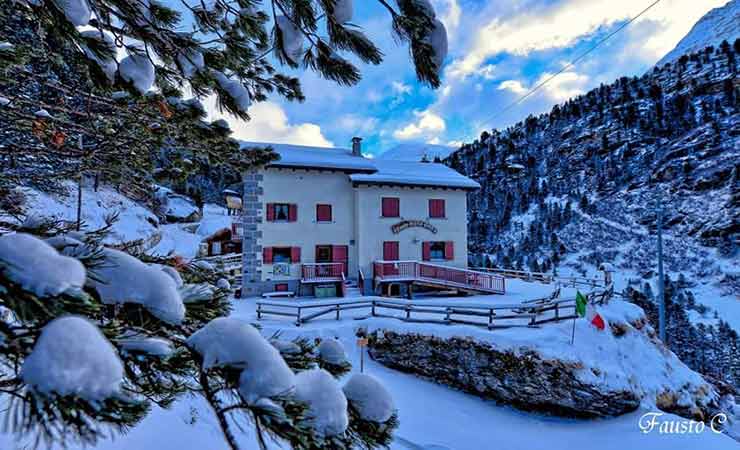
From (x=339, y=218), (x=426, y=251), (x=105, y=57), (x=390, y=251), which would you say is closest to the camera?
(x=105, y=57)

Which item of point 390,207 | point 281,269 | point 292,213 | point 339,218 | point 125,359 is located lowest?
point 281,269

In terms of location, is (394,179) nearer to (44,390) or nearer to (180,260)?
(180,260)

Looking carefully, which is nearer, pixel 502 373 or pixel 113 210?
pixel 502 373

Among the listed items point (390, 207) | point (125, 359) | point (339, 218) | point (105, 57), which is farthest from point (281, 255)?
point (125, 359)

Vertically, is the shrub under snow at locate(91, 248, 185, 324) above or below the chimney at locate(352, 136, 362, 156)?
below

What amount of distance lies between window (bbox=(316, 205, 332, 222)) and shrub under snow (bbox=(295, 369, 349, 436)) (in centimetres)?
1484

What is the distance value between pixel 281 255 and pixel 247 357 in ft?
48.4

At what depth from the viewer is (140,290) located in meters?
1.14

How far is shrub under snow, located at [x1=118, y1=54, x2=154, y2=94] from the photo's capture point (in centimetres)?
249

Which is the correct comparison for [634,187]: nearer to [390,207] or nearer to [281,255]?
[390,207]

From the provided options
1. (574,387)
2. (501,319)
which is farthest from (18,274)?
(501,319)

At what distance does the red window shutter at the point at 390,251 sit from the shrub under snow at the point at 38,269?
15.7 metres

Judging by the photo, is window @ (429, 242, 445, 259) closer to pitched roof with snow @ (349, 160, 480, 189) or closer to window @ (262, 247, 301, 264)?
pitched roof with snow @ (349, 160, 480, 189)

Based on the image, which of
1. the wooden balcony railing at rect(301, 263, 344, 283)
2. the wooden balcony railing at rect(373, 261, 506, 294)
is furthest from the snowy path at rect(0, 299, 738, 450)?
the wooden balcony railing at rect(373, 261, 506, 294)
